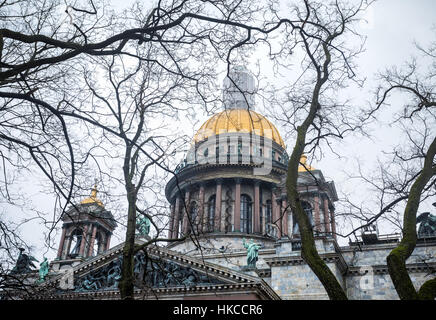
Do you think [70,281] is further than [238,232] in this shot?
No

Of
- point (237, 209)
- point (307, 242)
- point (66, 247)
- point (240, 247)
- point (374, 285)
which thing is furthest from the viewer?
point (237, 209)

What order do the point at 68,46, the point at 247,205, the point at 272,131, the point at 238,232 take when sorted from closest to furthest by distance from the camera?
the point at 68,46, the point at 238,232, the point at 247,205, the point at 272,131

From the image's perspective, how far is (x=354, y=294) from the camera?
30.4 m

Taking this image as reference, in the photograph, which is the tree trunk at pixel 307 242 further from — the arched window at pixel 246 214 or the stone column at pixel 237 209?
the arched window at pixel 246 214

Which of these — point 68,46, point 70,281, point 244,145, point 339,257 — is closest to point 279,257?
point 339,257

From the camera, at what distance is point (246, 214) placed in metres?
43.7

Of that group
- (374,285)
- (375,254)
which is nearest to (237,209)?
(375,254)

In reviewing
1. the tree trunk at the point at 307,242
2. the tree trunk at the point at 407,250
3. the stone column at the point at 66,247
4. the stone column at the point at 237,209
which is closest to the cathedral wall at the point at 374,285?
the stone column at the point at 237,209

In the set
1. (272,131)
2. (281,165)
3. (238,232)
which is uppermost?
(272,131)

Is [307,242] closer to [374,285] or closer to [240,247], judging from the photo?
[374,285]

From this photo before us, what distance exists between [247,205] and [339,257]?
15.0m

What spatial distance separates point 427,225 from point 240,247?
1457 cm
